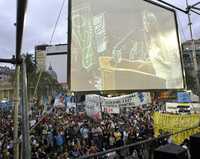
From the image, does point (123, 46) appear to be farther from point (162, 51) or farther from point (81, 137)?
point (81, 137)

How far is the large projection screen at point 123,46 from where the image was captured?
4672 mm

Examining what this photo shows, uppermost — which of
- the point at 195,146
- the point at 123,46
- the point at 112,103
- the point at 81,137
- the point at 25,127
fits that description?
the point at 123,46

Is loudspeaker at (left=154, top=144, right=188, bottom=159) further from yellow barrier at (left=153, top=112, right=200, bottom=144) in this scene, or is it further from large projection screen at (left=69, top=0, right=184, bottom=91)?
yellow barrier at (left=153, top=112, right=200, bottom=144)

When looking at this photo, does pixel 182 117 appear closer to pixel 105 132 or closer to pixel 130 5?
pixel 105 132

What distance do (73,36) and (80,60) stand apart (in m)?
0.40

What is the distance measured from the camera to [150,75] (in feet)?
18.3

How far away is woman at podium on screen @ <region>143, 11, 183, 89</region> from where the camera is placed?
5.70m

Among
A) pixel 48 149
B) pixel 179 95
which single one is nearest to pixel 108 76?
pixel 48 149

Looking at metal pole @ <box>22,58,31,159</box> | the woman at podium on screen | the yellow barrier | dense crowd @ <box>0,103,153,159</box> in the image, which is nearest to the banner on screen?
dense crowd @ <box>0,103,153,159</box>

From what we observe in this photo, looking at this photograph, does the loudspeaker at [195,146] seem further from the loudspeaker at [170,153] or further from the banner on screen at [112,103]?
the banner on screen at [112,103]

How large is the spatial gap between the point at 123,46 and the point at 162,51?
1.13m

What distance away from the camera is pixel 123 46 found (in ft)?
17.1

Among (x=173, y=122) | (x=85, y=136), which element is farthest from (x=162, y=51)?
(x=85, y=136)

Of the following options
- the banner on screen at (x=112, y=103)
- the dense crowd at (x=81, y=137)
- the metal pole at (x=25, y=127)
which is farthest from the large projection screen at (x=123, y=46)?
the banner on screen at (x=112, y=103)
